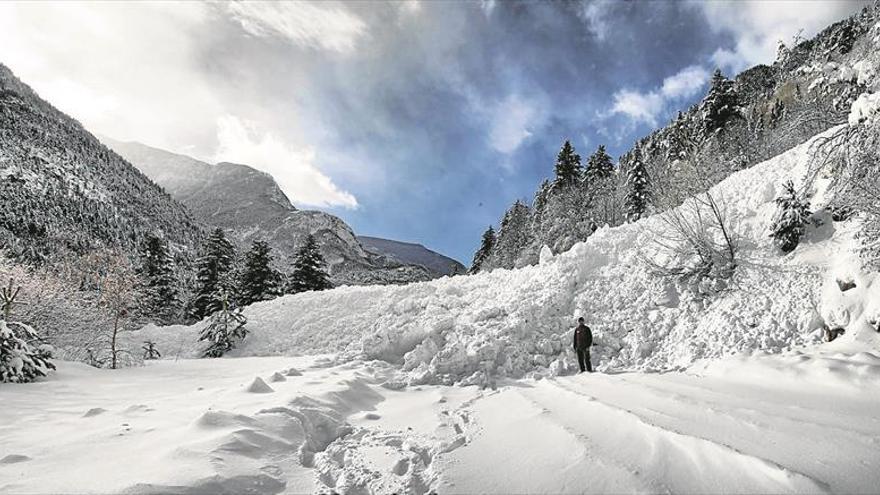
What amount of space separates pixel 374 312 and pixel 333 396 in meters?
11.1

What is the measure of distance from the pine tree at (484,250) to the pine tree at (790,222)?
49.0m

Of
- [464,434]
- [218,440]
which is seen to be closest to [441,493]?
[464,434]

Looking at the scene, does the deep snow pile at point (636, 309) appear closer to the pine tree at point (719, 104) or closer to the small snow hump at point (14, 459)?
the small snow hump at point (14, 459)

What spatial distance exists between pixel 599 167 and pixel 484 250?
21445 mm

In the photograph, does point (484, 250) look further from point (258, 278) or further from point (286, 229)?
point (286, 229)

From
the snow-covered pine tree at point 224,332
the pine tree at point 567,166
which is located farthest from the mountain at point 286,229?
the snow-covered pine tree at point 224,332

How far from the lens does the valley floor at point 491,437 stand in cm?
347

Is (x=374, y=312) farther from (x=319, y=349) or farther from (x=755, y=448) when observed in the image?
(x=755, y=448)

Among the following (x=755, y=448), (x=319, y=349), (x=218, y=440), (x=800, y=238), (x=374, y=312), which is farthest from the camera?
(x=374, y=312)

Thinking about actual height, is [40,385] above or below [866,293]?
below

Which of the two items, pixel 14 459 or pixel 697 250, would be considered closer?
pixel 14 459

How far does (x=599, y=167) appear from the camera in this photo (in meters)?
45.4

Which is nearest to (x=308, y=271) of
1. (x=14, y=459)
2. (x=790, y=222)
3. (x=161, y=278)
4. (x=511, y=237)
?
(x=161, y=278)

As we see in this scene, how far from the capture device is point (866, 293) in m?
7.46
